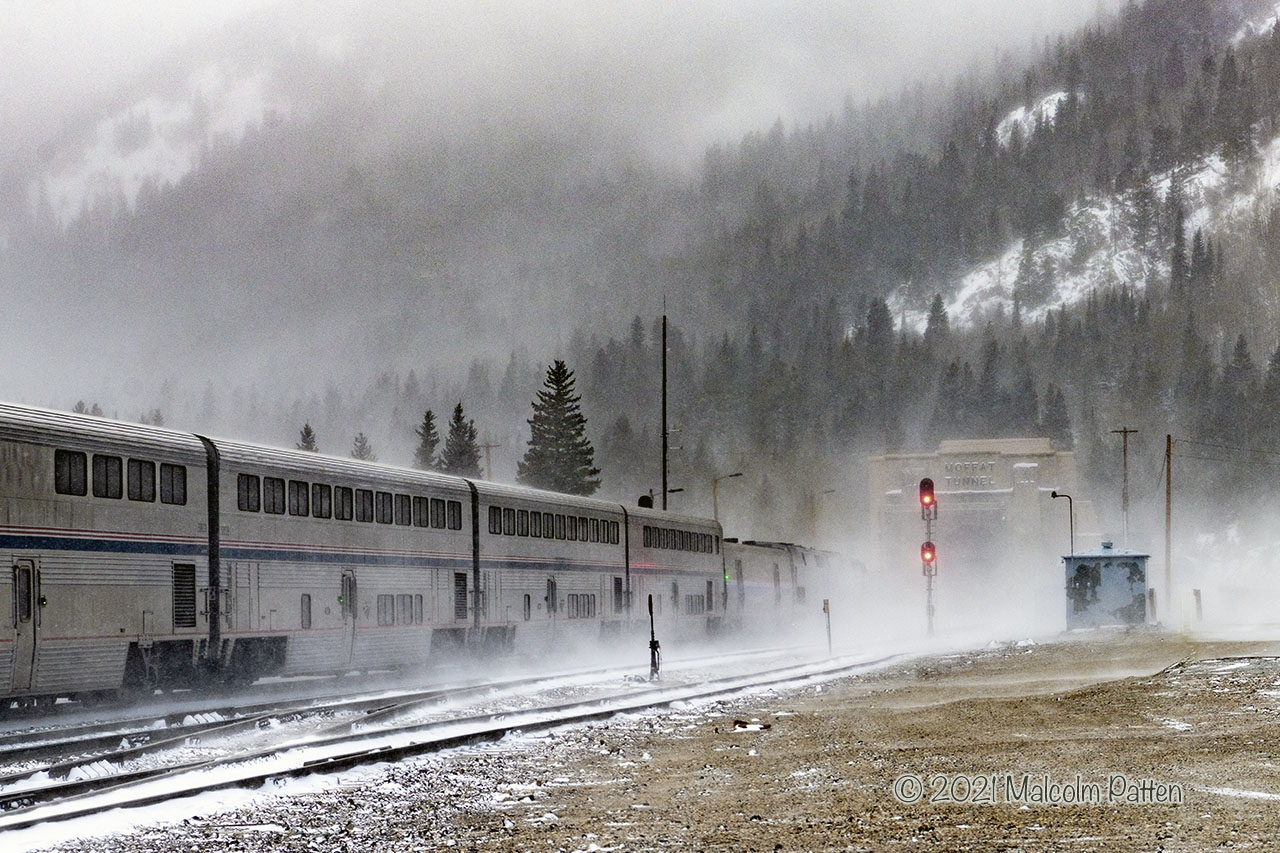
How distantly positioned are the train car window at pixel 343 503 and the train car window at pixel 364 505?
21cm

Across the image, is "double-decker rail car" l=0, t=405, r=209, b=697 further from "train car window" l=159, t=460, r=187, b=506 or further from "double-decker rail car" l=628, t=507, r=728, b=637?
"double-decker rail car" l=628, t=507, r=728, b=637

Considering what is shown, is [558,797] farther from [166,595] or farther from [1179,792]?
[166,595]

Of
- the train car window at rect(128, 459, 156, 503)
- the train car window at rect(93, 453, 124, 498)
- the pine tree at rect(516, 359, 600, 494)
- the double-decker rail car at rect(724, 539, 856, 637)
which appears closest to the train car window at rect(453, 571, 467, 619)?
the train car window at rect(128, 459, 156, 503)

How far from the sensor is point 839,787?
1418 cm

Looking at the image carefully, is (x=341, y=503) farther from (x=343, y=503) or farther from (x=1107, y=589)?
(x=1107, y=589)

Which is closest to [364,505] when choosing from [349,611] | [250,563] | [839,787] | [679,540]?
[349,611]

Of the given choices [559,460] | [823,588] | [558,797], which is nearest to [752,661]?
[558,797]

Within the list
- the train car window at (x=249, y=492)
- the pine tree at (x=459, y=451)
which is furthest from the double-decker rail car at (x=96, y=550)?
the pine tree at (x=459, y=451)

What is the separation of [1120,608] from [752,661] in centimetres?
2036

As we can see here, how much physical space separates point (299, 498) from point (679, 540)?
23.7 m

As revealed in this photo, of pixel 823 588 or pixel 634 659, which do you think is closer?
pixel 634 659

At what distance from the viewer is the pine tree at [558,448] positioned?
4579 inches

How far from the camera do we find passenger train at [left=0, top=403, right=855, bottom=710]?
20406 millimetres

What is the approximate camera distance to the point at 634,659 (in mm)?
41062
